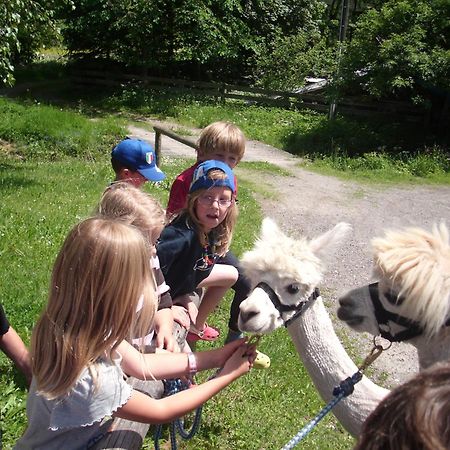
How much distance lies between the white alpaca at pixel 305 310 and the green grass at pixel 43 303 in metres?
1.00

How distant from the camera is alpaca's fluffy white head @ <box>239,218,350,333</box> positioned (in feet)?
7.13

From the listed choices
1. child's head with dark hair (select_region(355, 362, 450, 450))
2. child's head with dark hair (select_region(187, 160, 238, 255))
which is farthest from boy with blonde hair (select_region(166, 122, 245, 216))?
child's head with dark hair (select_region(355, 362, 450, 450))

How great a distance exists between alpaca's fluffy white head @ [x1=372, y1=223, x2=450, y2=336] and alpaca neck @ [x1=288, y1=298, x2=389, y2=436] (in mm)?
386

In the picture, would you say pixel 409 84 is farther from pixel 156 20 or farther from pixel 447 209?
pixel 156 20

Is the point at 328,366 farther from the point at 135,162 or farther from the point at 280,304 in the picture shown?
the point at 135,162

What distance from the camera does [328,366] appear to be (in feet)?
7.58

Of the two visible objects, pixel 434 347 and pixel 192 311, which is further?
pixel 192 311

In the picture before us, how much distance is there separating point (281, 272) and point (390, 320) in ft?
1.49

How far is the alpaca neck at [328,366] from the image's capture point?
7.30ft

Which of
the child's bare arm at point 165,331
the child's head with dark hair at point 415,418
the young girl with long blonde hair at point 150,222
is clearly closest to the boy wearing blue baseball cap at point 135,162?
the young girl with long blonde hair at point 150,222

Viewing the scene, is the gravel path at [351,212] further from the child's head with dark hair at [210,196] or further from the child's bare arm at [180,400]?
the child's bare arm at [180,400]

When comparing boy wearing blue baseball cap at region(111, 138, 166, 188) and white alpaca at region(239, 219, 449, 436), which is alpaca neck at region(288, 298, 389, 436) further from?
boy wearing blue baseball cap at region(111, 138, 166, 188)

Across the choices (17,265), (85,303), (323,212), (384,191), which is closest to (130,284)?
(85,303)

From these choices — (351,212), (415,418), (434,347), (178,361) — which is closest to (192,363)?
(178,361)
